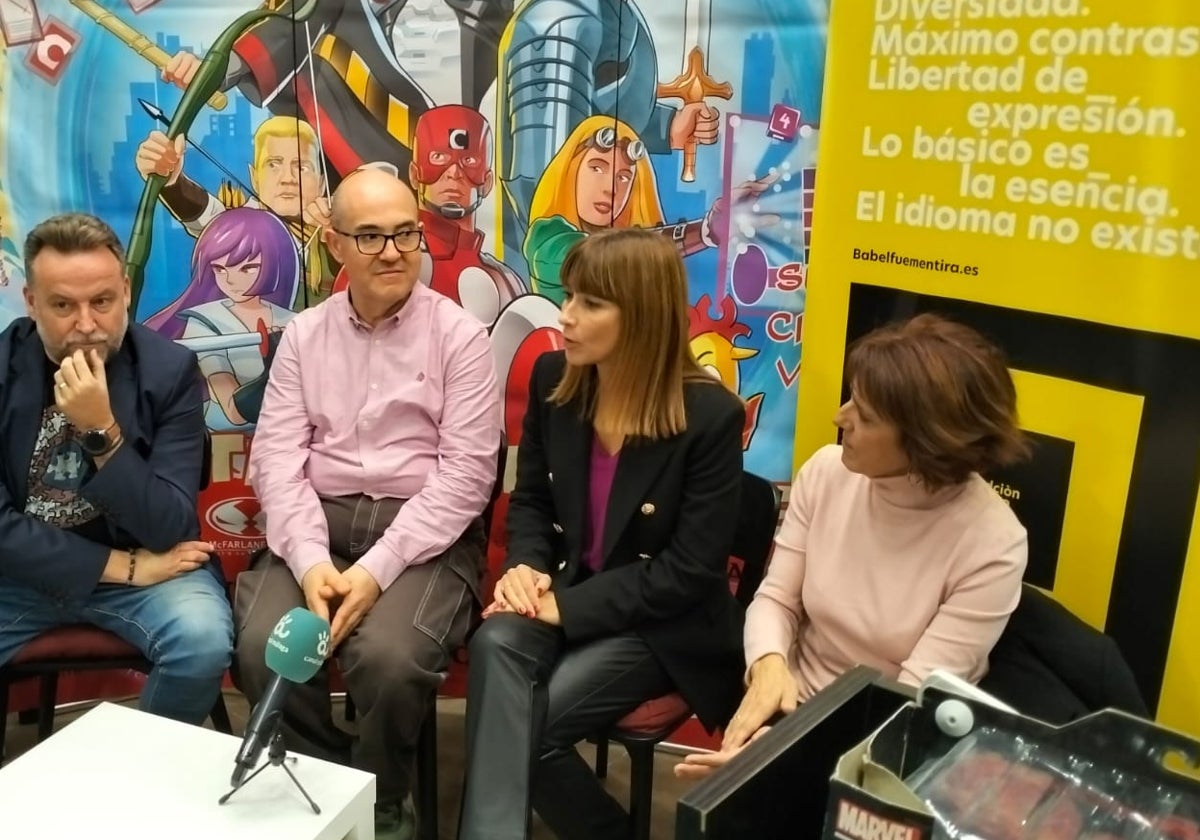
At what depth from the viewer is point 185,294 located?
8.45ft

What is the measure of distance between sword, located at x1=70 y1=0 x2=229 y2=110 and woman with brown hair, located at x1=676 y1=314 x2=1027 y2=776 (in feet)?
5.98

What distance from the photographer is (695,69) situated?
2375mm

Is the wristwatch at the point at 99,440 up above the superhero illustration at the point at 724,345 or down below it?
below

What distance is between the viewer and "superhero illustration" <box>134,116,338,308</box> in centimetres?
247

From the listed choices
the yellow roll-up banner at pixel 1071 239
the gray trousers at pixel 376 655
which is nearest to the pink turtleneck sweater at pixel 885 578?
the yellow roll-up banner at pixel 1071 239

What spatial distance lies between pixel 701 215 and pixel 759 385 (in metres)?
0.45

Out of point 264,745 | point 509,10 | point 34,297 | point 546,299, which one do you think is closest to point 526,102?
point 509,10

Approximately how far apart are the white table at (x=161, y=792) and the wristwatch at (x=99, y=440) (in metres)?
0.61

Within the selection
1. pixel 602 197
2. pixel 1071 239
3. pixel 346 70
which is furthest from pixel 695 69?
pixel 1071 239

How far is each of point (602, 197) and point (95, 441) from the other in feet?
4.19

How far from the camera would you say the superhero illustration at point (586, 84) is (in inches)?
94.0

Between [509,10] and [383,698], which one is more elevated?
[509,10]

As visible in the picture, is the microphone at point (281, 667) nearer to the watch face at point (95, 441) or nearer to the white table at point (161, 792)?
the white table at point (161, 792)

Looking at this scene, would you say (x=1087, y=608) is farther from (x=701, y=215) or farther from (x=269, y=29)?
(x=269, y=29)
